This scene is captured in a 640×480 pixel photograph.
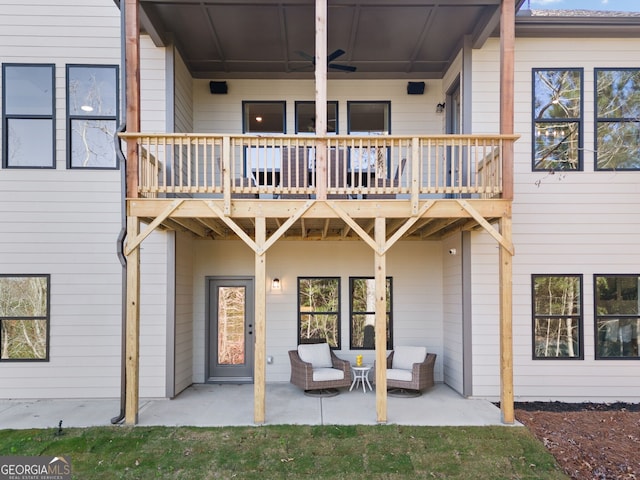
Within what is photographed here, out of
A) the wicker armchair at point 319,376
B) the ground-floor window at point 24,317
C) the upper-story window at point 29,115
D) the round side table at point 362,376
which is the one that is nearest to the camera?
the ground-floor window at point 24,317

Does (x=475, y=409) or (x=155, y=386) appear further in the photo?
(x=155, y=386)

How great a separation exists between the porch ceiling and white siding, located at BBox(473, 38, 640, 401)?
0.86 m

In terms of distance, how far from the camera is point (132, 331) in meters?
5.66

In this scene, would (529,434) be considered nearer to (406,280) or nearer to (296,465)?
(296,465)

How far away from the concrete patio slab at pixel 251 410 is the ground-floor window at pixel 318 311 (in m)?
1.21

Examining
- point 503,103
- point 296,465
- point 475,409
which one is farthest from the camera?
point 475,409

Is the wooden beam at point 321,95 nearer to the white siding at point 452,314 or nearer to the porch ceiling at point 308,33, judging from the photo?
the porch ceiling at point 308,33

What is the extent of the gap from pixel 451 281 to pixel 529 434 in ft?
9.70

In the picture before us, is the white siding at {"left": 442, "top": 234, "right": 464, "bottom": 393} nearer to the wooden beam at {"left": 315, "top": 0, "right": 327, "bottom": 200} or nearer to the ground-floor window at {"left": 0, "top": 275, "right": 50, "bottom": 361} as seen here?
the wooden beam at {"left": 315, "top": 0, "right": 327, "bottom": 200}

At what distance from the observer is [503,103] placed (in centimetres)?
584

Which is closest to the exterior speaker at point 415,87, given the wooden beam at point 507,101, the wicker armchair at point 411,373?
the wooden beam at point 507,101

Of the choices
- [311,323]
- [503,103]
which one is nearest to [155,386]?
[311,323]

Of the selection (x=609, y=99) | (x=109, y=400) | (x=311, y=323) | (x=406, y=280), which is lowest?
(x=109, y=400)

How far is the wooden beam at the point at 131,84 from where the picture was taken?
18.8 feet
